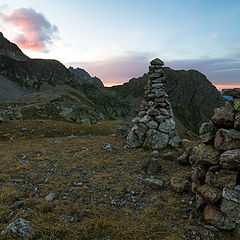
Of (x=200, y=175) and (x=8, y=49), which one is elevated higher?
(x=8, y=49)

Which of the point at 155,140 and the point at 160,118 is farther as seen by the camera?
the point at 160,118

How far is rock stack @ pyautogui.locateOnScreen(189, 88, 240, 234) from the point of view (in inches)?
225

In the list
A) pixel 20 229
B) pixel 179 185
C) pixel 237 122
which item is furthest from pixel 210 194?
pixel 20 229

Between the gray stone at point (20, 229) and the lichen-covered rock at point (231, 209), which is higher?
the lichen-covered rock at point (231, 209)

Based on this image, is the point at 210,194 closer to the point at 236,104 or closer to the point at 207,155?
the point at 207,155

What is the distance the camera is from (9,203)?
774 centimetres

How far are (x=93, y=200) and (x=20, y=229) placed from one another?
3.21 meters

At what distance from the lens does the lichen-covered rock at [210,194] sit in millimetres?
6066

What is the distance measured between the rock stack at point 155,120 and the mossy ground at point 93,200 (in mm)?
2913

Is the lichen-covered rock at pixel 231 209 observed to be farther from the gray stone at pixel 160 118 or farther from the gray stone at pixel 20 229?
the gray stone at pixel 160 118

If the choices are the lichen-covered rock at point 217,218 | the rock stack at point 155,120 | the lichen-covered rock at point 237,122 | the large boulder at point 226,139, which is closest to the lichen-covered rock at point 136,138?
the rock stack at point 155,120

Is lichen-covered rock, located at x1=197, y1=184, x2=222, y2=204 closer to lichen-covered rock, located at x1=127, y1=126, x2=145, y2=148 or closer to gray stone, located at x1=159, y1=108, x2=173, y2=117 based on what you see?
lichen-covered rock, located at x1=127, y1=126, x2=145, y2=148

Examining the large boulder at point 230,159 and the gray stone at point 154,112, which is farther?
the gray stone at point 154,112

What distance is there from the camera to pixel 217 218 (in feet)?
19.4
